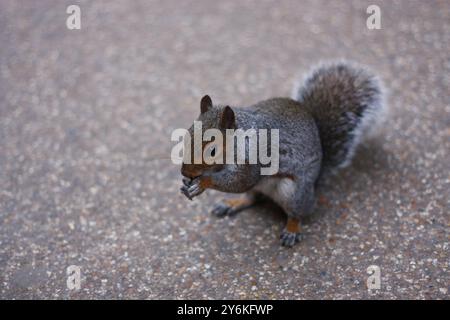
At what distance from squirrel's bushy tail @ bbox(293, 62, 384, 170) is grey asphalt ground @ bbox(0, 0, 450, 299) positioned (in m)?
0.34

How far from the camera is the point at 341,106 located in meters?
3.82

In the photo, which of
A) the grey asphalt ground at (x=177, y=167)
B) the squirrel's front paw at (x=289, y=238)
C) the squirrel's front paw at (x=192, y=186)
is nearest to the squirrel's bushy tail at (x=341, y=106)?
the grey asphalt ground at (x=177, y=167)

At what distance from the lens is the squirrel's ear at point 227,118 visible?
3.03m

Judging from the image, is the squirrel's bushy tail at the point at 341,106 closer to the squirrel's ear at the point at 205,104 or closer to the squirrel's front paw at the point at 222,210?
the squirrel's front paw at the point at 222,210

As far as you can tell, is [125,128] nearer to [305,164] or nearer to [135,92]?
[135,92]

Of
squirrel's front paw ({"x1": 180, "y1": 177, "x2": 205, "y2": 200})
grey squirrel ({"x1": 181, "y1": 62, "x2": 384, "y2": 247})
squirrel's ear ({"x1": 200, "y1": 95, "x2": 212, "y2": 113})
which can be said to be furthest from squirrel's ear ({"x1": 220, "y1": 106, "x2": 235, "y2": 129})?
squirrel's front paw ({"x1": 180, "y1": 177, "x2": 205, "y2": 200})

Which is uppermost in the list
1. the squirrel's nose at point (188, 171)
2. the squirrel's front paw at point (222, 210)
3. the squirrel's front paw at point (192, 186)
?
the squirrel's nose at point (188, 171)

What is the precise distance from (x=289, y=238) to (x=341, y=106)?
38.9 inches

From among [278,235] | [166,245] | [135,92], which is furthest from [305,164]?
[135,92]

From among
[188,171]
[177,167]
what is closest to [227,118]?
[188,171]

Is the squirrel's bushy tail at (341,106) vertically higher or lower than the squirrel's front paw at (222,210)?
higher

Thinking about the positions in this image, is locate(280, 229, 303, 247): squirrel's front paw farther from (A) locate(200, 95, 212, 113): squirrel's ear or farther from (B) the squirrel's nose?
(A) locate(200, 95, 212, 113): squirrel's ear

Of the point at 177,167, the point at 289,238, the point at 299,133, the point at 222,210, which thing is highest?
the point at 299,133

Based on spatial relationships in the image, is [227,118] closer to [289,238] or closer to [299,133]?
[299,133]
